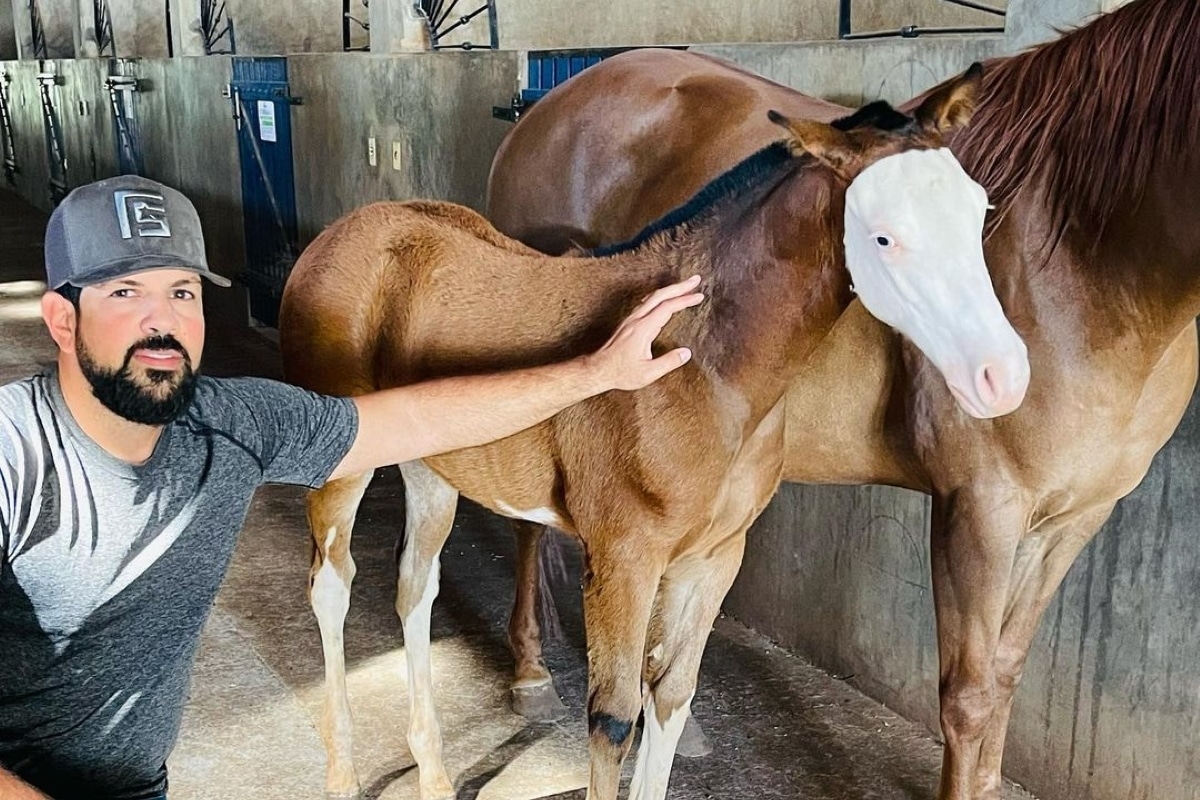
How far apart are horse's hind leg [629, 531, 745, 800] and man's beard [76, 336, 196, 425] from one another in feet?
3.28

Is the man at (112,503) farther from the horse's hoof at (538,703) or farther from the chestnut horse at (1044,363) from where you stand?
the horse's hoof at (538,703)

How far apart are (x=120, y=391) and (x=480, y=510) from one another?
134 inches

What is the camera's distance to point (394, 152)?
601 centimetres

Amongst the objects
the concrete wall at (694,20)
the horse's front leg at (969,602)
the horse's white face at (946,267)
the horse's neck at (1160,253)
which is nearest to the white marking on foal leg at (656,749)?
the horse's front leg at (969,602)

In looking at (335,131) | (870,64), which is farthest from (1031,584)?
(335,131)

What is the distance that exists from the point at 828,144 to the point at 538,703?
2048 mm

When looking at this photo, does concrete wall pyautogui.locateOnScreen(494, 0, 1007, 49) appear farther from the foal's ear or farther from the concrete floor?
the foal's ear

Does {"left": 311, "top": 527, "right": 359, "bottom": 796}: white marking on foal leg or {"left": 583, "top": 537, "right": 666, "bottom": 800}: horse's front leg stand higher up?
{"left": 583, "top": 537, "right": 666, "bottom": 800}: horse's front leg

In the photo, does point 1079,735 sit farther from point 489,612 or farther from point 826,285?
point 489,612

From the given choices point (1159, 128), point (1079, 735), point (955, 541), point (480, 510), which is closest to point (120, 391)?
point (955, 541)

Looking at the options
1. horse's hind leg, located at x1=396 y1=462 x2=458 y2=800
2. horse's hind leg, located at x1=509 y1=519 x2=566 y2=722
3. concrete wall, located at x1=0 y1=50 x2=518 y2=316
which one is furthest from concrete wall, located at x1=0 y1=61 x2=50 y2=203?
horse's hind leg, located at x1=396 y1=462 x2=458 y2=800

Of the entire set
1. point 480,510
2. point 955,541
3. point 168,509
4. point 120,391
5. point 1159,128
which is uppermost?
point 1159,128

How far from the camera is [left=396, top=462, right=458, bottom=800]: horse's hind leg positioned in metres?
2.88

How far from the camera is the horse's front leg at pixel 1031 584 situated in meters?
2.46
